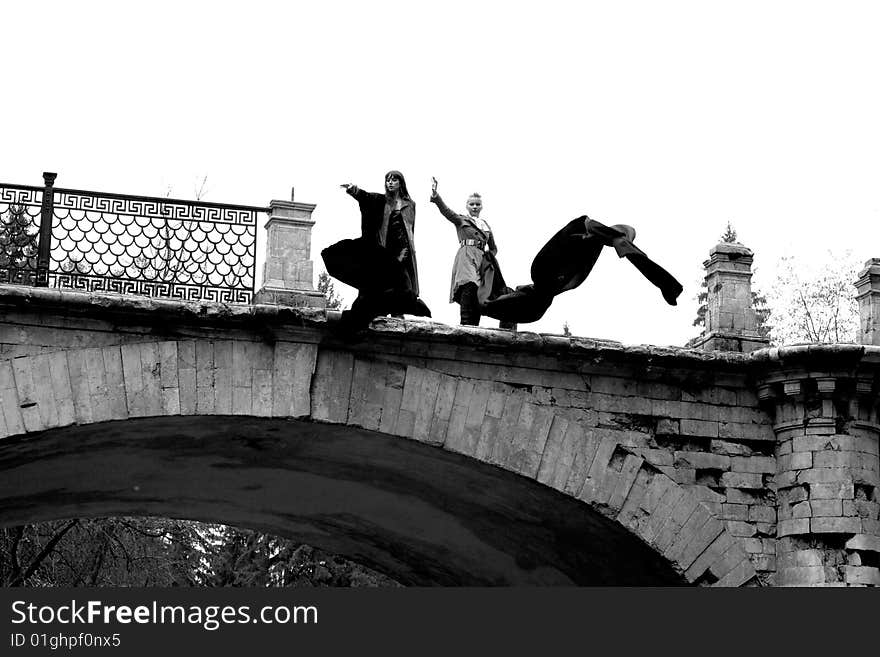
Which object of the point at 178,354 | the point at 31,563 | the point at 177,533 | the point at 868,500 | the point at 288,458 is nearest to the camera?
the point at 178,354

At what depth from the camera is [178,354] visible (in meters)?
13.3

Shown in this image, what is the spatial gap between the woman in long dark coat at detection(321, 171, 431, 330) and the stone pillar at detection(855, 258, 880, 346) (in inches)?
171

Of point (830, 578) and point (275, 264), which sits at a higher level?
point (275, 264)

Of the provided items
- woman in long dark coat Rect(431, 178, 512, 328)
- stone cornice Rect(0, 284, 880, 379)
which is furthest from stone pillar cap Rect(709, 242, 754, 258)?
woman in long dark coat Rect(431, 178, 512, 328)

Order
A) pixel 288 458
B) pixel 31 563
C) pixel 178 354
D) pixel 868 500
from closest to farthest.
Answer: pixel 178 354, pixel 868 500, pixel 288 458, pixel 31 563

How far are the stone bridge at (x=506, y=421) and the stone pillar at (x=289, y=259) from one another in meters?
0.31

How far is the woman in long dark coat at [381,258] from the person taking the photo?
1348cm

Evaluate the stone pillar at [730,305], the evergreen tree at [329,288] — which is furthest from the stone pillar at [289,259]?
the evergreen tree at [329,288]

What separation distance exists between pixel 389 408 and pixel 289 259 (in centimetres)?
159

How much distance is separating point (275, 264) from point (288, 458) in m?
2.38

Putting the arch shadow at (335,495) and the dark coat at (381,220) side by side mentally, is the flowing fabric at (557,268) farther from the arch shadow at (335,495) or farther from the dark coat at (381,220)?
the arch shadow at (335,495)

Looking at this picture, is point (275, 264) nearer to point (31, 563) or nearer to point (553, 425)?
point (553, 425)

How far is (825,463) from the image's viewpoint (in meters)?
14.3

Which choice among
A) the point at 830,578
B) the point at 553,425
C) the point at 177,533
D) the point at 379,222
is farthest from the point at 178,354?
the point at 177,533
